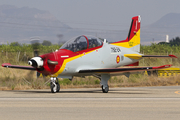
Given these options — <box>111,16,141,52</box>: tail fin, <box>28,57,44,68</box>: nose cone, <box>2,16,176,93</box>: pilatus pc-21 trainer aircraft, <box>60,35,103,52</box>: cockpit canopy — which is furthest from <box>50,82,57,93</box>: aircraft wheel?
<box>111,16,141,52</box>: tail fin

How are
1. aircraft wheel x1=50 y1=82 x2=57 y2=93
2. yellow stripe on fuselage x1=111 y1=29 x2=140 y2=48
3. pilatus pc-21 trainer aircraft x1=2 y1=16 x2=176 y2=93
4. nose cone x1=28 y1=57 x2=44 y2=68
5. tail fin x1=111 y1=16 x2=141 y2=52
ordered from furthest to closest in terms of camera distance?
tail fin x1=111 y1=16 x2=141 y2=52 < yellow stripe on fuselage x1=111 y1=29 x2=140 y2=48 < aircraft wheel x1=50 y1=82 x2=57 y2=93 < pilatus pc-21 trainer aircraft x1=2 y1=16 x2=176 y2=93 < nose cone x1=28 y1=57 x2=44 y2=68

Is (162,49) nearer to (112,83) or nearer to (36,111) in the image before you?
(112,83)

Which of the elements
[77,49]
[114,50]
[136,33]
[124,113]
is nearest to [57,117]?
[124,113]

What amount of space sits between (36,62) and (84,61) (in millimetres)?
3066

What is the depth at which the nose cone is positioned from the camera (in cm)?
1567

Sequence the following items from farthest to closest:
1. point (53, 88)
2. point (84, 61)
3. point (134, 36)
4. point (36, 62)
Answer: point (134, 36)
point (84, 61)
point (53, 88)
point (36, 62)

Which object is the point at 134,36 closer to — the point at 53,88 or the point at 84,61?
the point at 84,61

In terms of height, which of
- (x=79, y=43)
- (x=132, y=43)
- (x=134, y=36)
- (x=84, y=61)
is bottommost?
(x=84, y=61)

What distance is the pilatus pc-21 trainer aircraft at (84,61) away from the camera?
1630cm

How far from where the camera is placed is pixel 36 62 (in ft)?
51.6

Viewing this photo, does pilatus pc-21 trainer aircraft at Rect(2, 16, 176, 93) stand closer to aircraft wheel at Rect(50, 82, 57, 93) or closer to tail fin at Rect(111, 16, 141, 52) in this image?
aircraft wheel at Rect(50, 82, 57, 93)

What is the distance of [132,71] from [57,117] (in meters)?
9.10

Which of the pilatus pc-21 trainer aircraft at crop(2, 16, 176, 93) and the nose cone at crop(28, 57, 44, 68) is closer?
the nose cone at crop(28, 57, 44, 68)

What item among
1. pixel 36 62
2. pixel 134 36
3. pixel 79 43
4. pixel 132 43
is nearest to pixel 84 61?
pixel 79 43
